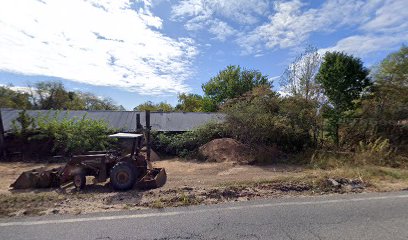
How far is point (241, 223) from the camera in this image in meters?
5.06

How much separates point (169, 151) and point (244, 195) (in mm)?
9843

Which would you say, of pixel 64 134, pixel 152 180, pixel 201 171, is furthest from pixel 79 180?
pixel 64 134

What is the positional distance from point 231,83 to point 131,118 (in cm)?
2519

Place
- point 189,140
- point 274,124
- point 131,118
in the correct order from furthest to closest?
point 131,118 < point 189,140 < point 274,124

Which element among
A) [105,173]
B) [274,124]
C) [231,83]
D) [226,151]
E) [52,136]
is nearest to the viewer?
[105,173]

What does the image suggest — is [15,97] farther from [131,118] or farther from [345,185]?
[345,185]

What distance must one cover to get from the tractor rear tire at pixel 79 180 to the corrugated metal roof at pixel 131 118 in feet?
30.2

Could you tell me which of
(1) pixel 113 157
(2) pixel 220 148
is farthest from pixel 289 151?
(1) pixel 113 157

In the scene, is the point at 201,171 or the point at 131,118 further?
the point at 131,118

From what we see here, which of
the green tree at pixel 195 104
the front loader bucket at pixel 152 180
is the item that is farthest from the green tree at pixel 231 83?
the front loader bucket at pixel 152 180

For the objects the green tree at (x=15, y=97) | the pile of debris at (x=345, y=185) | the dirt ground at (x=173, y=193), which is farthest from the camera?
the green tree at (x=15, y=97)

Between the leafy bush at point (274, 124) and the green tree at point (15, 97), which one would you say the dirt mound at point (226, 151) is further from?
the green tree at point (15, 97)

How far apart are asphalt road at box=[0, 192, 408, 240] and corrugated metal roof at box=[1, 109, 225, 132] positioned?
446 inches

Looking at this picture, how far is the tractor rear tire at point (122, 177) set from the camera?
7883mm
